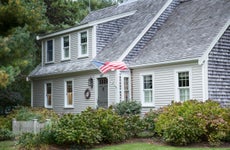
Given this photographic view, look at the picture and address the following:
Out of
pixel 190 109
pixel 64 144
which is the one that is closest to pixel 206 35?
pixel 190 109

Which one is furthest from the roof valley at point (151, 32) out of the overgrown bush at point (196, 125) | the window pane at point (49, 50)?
the overgrown bush at point (196, 125)

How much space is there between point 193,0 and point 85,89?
8349 millimetres

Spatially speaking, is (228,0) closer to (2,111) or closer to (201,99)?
(201,99)

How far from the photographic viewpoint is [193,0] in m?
24.3

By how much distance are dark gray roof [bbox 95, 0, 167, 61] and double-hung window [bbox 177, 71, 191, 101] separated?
392cm

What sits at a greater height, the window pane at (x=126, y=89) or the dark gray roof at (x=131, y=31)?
the dark gray roof at (x=131, y=31)

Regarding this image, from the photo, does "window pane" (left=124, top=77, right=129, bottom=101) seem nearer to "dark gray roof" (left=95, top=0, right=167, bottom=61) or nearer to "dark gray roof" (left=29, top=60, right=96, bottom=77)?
"dark gray roof" (left=95, top=0, right=167, bottom=61)

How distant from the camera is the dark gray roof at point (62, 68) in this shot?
23.7 meters

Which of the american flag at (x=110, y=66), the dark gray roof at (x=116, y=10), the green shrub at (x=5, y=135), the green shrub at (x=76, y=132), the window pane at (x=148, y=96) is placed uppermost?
the dark gray roof at (x=116, y=10)

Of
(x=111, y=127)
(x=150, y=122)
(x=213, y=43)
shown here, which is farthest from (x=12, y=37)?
(x=213, y=43)

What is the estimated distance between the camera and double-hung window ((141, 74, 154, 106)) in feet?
68.7

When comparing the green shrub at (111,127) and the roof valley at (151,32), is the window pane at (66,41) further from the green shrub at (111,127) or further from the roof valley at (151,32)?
the green shrub at (111,127)

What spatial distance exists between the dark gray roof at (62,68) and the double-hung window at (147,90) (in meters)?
3.19

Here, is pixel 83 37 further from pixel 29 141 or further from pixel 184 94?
pixel 29 141
